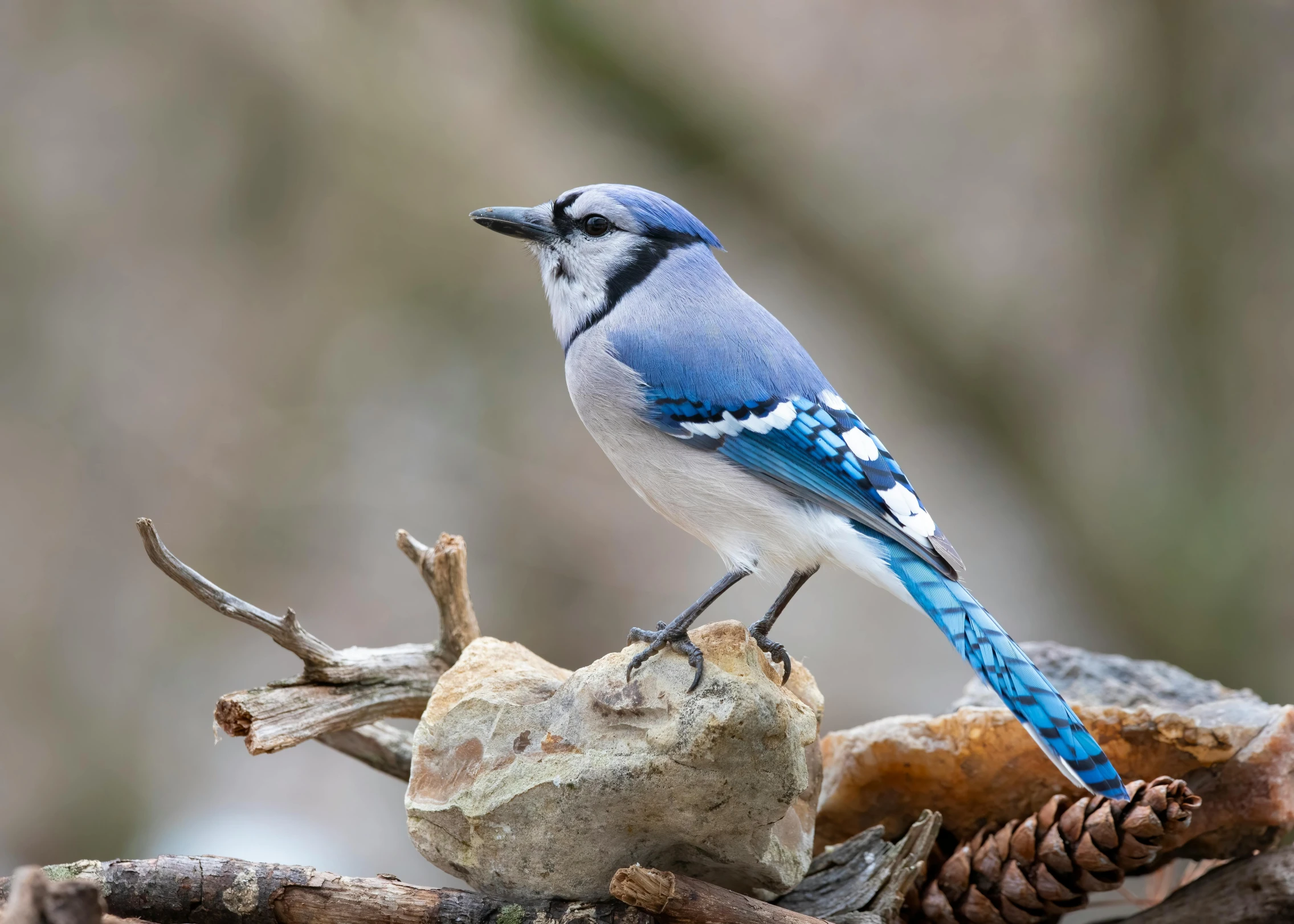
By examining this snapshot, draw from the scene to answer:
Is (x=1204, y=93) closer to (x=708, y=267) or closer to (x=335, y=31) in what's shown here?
(x=708, y=267)

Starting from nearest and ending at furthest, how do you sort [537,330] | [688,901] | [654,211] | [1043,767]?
[688,901] < [1043,767] < [654,211] < [537,330]

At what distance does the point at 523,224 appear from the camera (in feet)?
5.64

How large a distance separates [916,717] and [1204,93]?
8.16ft

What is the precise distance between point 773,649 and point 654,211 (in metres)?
0.69

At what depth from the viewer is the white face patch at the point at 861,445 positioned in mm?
1481

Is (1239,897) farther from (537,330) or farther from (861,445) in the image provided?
(537,330)

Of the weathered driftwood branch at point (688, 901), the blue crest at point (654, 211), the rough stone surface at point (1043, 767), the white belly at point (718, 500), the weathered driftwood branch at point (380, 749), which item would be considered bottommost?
the weathered driftwood branch at point (688, 901)

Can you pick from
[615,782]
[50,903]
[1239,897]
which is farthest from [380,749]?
[1239,897]

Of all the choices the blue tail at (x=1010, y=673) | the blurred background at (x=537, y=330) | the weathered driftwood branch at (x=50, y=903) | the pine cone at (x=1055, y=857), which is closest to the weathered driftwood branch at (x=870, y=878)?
the pine cone at (x=1055, y=857)

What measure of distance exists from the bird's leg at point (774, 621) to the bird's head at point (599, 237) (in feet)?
1.65

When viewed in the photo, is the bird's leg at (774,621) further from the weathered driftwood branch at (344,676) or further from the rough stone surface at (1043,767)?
the weathered driftwood branch at (344,676)

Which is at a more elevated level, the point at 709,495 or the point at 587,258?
the point at 587,258

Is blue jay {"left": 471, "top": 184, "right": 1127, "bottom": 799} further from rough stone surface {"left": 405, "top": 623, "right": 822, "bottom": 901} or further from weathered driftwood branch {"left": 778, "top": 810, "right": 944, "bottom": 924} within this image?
weathered driftwood branch {"left": 778, "top": 810, "right": 944, "bottom": 924}

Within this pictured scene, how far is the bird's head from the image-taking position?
1.68m
